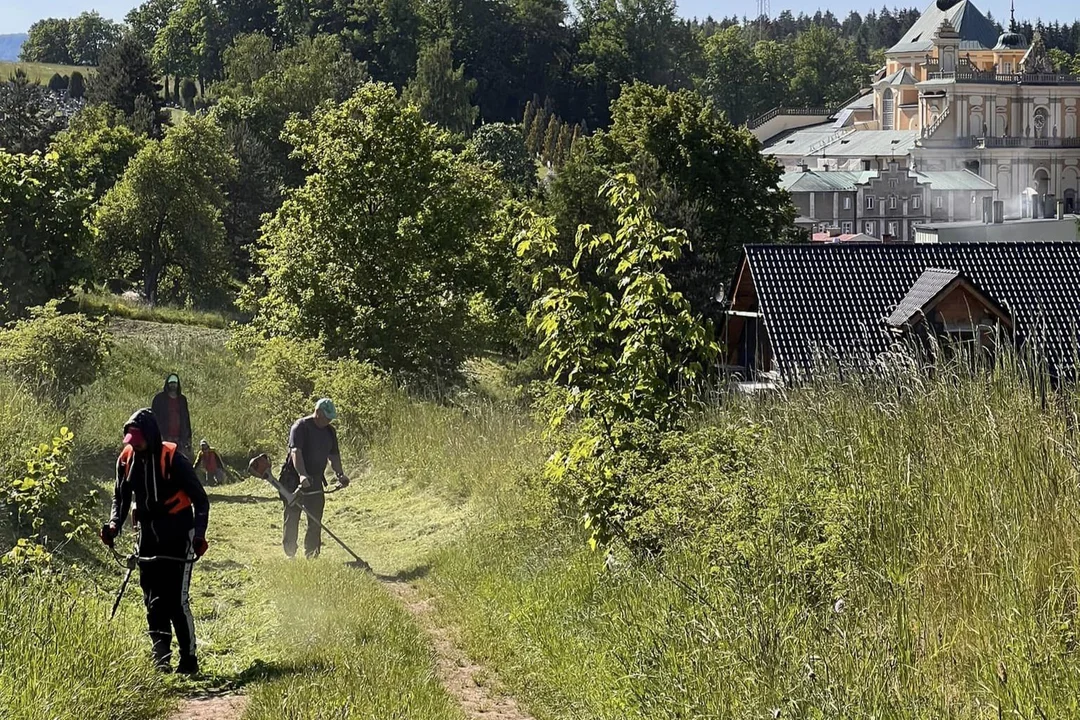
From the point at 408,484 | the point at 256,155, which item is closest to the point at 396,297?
the point at 408,484

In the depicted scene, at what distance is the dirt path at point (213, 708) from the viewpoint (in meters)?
7.89

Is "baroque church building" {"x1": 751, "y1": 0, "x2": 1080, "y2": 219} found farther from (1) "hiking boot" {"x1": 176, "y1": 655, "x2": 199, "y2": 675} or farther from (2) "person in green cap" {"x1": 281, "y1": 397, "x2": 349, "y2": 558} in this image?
(1) "hiking boot" {"x1": 176, "y1": 655, "x2": 199, "y2": 675}

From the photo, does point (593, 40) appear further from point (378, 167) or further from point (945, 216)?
point (378, 167)

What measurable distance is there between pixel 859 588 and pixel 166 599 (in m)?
4.11

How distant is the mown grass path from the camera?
8.07m

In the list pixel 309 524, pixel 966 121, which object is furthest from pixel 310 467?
pixel 966 121

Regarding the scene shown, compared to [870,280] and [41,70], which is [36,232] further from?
[41,70]

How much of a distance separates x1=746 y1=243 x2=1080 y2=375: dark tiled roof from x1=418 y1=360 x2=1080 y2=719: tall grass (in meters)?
20.4

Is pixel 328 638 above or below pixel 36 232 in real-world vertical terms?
below

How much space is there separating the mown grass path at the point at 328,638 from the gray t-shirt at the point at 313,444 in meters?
Answer: 0.81

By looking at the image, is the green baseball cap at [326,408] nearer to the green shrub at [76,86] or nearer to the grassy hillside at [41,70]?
the green shrub at [76,86]

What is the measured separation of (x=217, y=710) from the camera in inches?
317

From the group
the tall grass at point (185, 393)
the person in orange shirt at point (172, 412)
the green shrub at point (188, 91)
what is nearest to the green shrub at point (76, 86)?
the green shrub at point (188, 91)

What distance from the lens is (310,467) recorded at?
1373 centimetres
